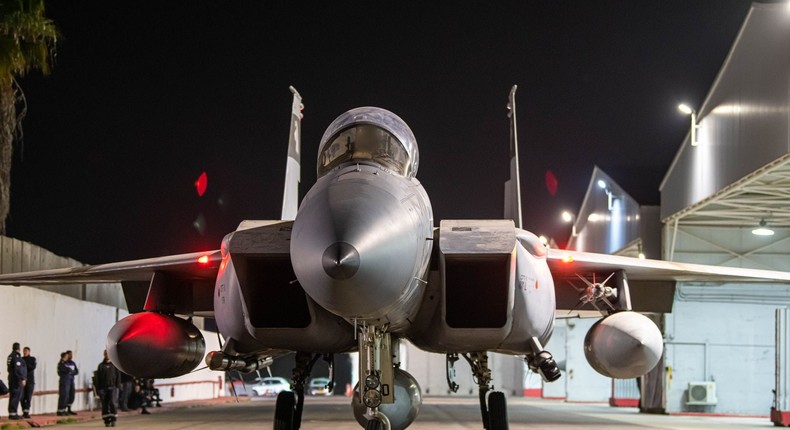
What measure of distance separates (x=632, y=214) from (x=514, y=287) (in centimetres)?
2025

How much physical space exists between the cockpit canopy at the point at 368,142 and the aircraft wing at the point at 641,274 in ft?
8.15

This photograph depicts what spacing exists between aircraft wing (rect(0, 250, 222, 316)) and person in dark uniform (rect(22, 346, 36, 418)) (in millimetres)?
4753

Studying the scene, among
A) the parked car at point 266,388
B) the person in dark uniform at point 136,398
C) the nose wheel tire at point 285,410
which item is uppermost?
the nose wheel tire at point 285,410

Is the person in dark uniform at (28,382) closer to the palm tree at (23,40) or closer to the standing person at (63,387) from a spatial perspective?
the standing person at (63,387)

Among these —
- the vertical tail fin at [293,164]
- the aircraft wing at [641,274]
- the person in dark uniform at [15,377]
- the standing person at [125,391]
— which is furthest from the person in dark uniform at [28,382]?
the aircraft wing at [641,274]

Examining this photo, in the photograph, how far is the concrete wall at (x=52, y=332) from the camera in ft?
56.1

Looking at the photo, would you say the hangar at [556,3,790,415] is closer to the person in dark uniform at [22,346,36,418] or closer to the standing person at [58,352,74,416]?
the person in dark uniform at [22,346,36,418]

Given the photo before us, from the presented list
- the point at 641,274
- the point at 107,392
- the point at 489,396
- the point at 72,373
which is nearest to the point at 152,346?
the point at 489,396

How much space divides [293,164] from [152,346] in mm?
4037

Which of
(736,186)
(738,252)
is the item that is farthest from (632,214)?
(736,186)

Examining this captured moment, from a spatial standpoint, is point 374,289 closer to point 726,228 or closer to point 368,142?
point 368,142

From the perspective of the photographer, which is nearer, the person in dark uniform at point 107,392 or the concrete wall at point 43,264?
the person in dark uniform at point 107,392

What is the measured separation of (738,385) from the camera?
25.2 meters

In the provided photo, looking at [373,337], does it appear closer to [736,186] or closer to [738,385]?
[736,186]
